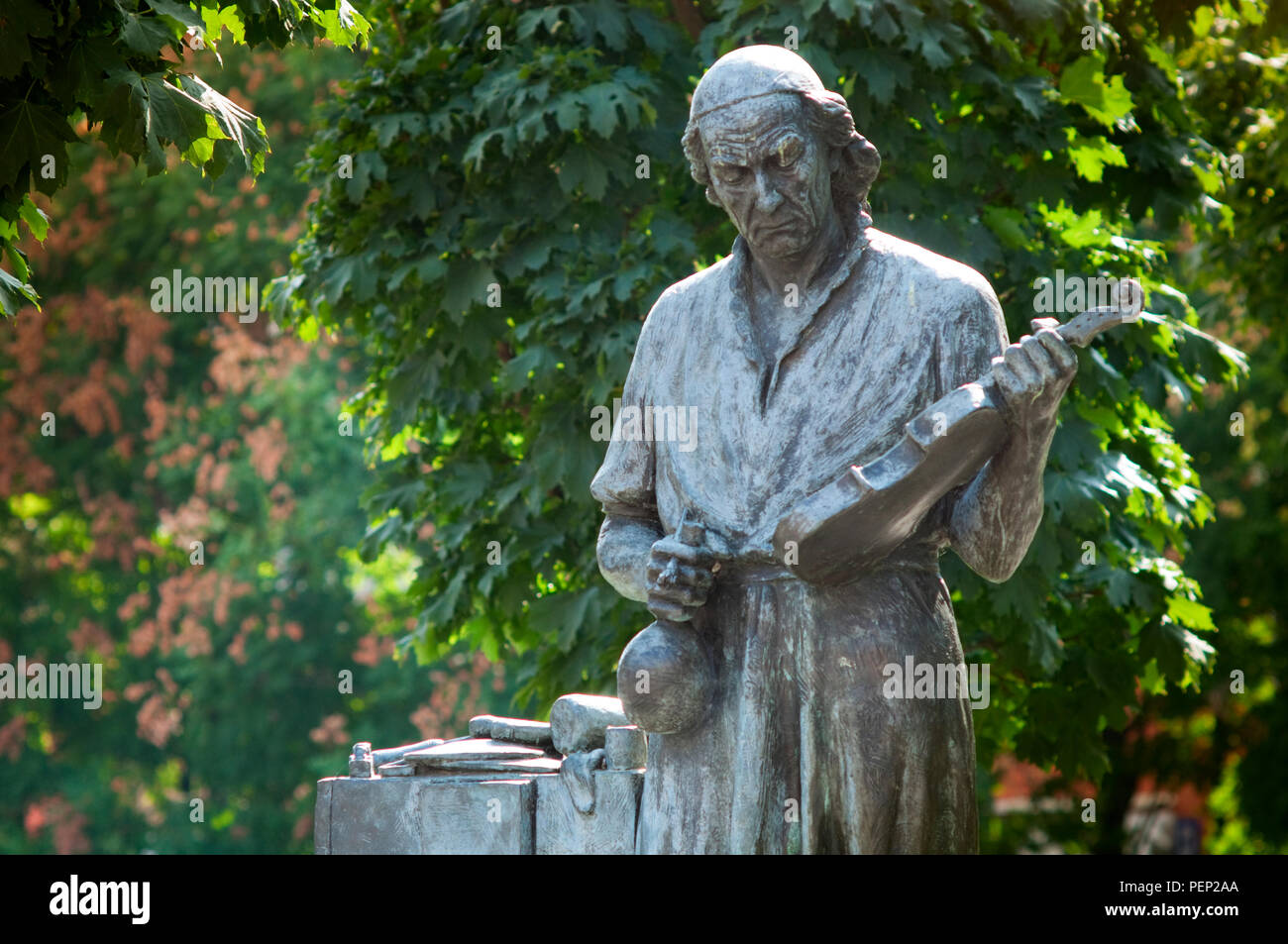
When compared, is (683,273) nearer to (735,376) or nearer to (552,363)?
(552,363)

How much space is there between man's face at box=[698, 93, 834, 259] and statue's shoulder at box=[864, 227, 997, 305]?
0.53 feet

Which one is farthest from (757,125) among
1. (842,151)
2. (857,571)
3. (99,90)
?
(99,90)

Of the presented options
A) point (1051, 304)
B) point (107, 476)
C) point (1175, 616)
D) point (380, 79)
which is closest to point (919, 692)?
point (1051, 304)

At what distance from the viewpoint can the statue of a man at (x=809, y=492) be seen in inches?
151

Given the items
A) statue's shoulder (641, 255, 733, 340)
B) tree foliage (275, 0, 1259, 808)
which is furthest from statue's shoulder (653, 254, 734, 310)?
tree foliage (275, 0, 1259, 808)

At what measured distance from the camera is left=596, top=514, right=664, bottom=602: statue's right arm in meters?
4.15

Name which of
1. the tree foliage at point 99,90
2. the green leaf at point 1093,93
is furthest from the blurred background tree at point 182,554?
the tree foliage at point 99,90

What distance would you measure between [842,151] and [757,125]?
0.28 metres

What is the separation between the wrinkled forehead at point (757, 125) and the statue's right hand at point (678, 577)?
2.83 feet

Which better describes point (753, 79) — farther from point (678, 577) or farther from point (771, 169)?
point (678, 577)

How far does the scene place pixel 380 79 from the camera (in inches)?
372

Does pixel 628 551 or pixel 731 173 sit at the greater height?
pixel 731 173

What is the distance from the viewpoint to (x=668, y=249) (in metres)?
8.75

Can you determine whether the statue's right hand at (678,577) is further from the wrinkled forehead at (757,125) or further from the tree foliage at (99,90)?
the tree foliage at (99,90)
